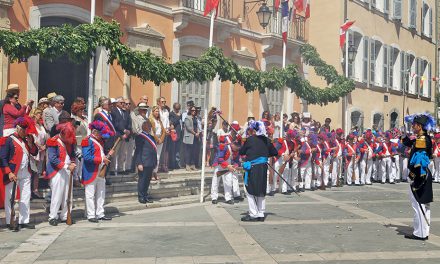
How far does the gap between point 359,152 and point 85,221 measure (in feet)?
35.1

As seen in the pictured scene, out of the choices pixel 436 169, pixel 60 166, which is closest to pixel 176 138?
pixel 60 166

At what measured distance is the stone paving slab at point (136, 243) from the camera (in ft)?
22.2

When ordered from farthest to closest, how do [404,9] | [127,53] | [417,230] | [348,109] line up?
[404,9] < [348,109] < [127,53] < [417,230]

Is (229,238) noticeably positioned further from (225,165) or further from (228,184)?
(228,184)

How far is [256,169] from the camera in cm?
961

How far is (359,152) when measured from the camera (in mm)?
17156

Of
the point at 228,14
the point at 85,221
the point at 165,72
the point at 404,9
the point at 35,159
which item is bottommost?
the point at 85,221

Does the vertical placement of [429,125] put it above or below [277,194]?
above

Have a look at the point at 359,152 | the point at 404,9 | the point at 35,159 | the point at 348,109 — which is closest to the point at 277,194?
the point at 359,152

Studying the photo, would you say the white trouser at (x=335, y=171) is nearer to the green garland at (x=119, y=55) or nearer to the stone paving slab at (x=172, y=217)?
the green garland at (x=119, y=55)

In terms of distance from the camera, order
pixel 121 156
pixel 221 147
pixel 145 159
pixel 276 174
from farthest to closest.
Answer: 1. pixel 276 174
2. pixel 121 156
3. pixel 221 147
4. pixel 145 159

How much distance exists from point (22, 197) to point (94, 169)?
53.3 inches

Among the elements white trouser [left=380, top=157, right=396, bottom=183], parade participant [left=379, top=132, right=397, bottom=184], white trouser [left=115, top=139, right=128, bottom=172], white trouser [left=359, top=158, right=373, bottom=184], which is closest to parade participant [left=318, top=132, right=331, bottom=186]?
white trouser [left=359, top=158, right=373, bottom=184]

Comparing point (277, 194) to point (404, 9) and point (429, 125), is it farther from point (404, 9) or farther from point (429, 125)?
point (404, 9)
